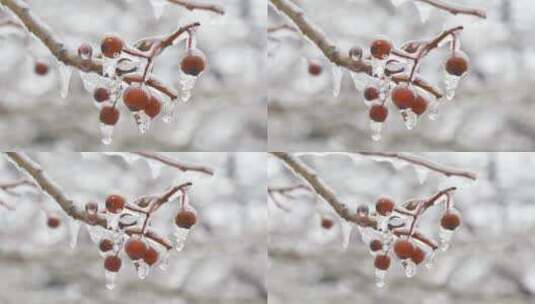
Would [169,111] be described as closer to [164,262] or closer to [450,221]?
[164,262]

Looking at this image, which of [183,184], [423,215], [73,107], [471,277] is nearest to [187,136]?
[183,184]

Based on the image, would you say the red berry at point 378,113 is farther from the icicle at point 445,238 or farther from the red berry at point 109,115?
the red berry at point 109,115

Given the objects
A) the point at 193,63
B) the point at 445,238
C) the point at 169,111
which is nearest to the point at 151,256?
the point at 169,111

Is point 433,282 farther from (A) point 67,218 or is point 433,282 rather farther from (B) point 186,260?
(A) point 67,218

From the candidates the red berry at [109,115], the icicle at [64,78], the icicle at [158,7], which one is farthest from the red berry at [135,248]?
the icicle at [158,7]

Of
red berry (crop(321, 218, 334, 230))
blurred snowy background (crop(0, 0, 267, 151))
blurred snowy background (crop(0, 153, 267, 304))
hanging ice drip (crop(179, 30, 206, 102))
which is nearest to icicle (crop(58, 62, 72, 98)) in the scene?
blurred snowy background (crop(0, 0, 267, 151))

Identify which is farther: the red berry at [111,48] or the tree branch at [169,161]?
the tree branch at [169,161]

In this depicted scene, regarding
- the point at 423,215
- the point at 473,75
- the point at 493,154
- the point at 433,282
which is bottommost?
the point at 433,282
